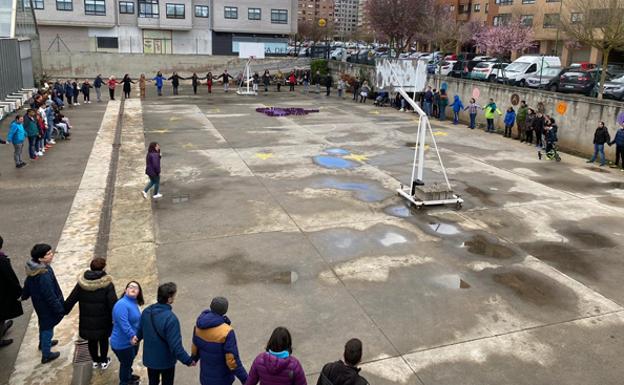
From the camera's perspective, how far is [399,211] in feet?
40.6

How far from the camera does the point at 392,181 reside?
585 inches

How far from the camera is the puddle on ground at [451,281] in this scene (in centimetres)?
876

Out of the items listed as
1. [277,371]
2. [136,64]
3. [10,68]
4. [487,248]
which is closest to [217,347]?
[277,371]

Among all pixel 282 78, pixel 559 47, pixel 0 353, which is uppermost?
pixel 559 47

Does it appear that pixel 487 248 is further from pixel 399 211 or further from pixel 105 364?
pixel 105 364

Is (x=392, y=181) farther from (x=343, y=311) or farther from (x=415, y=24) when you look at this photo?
(x=415, y=24)

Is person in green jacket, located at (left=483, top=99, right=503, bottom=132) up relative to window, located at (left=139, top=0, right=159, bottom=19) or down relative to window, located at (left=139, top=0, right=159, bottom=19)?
down

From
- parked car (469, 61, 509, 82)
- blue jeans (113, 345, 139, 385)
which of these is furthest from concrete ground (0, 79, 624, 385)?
parked car (469, 61, 509, 82)

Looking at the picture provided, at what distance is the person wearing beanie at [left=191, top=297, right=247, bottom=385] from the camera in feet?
16.2

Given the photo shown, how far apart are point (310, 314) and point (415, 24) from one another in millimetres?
37461

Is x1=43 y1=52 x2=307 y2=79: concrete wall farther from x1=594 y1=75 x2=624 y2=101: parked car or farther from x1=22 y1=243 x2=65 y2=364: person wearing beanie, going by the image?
x1=22 y1=243 x2=65 y2=364: person wearing beanie

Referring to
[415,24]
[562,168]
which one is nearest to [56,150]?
[562,168]

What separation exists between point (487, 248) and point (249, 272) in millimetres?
4682

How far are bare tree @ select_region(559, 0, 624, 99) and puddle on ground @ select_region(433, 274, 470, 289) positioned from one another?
49.9ft
